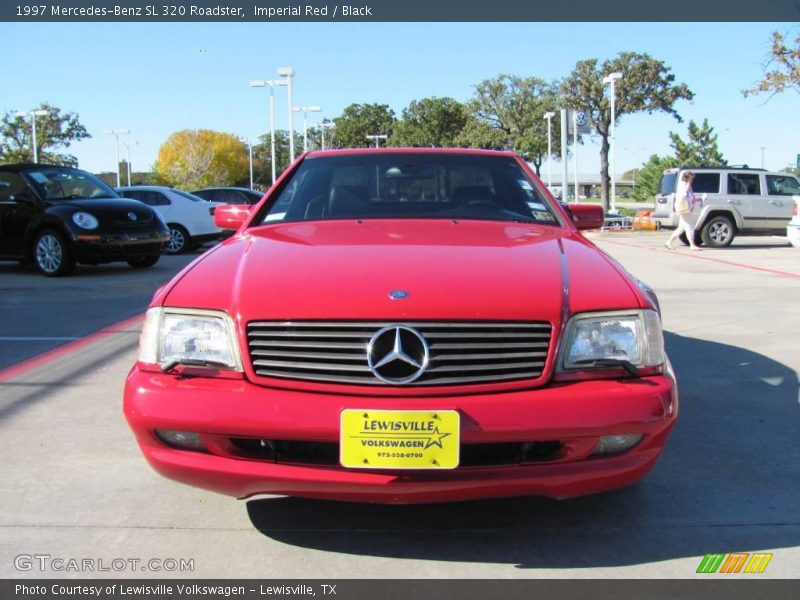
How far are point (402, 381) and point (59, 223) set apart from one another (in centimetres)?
950

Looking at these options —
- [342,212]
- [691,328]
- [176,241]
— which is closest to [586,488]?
[342,212]

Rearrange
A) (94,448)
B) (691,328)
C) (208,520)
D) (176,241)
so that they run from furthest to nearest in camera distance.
A: 1. (176,241)
2. (691,328)
3. (94,448)
4. (208,520)

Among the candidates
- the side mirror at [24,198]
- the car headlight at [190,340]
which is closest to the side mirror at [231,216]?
the car headlight at [190,340]

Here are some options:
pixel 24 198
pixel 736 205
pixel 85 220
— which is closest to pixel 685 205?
pixel 736 205

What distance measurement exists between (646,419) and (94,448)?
2.55 meters

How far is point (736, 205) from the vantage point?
17.5 meters

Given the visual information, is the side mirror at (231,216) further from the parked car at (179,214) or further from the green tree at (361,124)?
the green tree at (361,124)

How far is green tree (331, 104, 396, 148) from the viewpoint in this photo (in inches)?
3221

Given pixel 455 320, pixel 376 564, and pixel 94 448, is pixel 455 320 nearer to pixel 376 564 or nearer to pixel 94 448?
pixel 376 564

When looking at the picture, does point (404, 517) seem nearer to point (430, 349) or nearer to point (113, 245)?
point (430, 349)

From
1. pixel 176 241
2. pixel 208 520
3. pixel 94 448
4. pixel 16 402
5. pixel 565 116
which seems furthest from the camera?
pixel 565 116

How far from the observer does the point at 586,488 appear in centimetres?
253

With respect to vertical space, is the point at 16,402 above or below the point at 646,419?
below

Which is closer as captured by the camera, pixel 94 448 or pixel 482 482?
pixel 482 482
